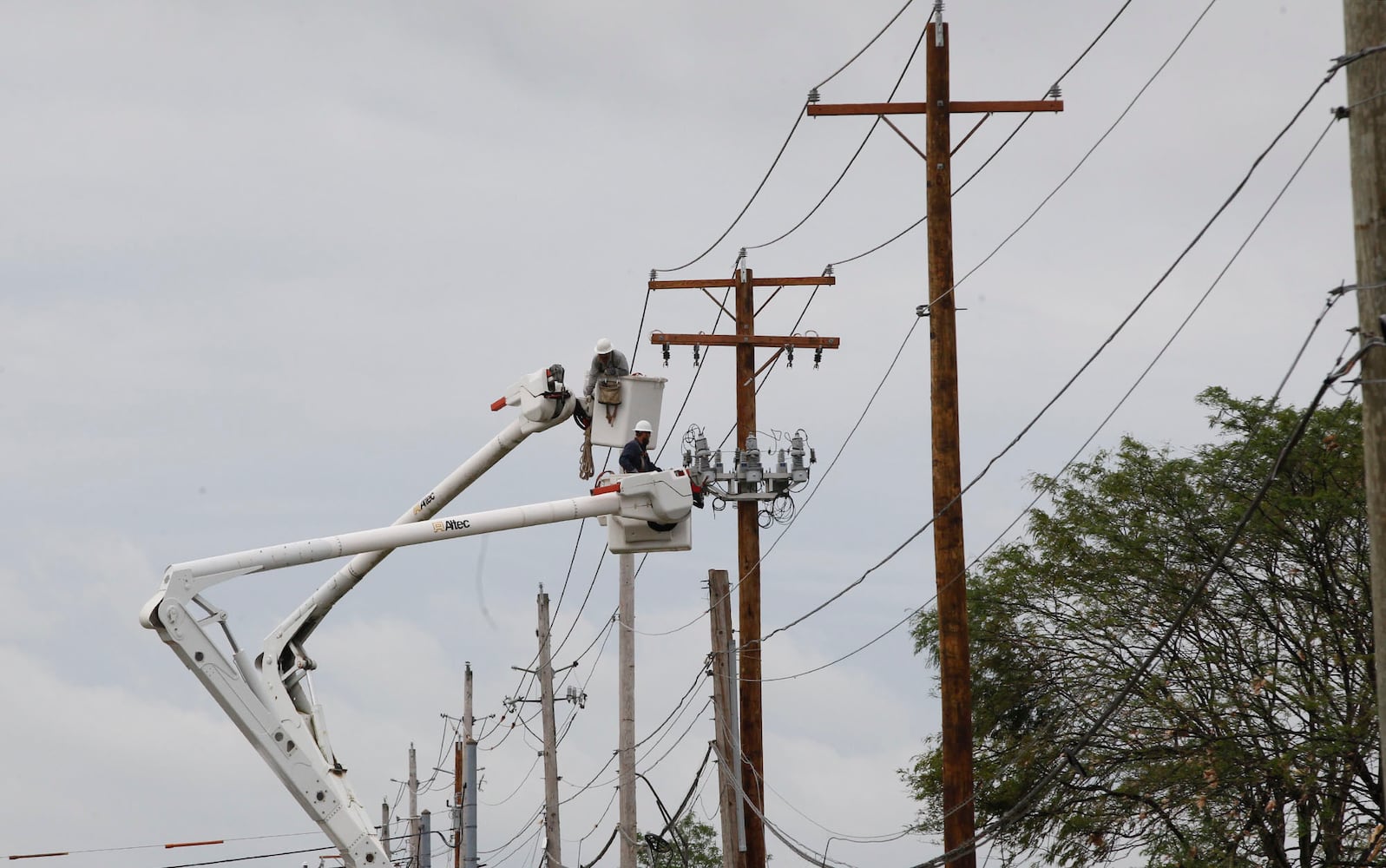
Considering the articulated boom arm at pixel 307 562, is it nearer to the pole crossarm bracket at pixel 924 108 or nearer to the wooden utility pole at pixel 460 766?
the pole crossarm bracket at pixel 924 108

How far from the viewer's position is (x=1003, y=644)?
30719 millimetres

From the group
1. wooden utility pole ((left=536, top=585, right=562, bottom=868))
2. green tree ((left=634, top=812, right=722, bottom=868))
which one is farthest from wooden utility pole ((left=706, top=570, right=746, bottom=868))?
green tree ((left=634, top=812, right=722, bottom=868))

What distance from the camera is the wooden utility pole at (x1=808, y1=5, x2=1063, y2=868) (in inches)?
645

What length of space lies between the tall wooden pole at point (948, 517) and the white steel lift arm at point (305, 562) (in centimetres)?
246

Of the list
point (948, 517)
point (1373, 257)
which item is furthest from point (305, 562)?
point (1373, 257)

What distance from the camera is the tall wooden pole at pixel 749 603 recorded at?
931 inches

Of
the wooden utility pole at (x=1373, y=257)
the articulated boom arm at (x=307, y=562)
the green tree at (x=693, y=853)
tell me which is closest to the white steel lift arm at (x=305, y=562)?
the articulated boom arm at (x=307, y=562)

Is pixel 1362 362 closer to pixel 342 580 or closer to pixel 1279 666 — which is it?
pixel 342 580

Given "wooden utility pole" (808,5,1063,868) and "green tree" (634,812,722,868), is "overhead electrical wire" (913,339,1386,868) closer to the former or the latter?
"wooden utility pole" (808,5,1063,868)

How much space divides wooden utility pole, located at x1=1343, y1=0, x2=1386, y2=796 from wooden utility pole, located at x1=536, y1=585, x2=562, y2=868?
25803mm

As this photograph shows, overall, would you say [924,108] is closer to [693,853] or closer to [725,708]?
[725,708]

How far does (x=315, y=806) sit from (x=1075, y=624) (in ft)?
55.1

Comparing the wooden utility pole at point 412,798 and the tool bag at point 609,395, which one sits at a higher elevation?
the wooden utility pole at point 412,798

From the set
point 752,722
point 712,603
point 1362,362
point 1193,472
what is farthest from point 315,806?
point 1193,472
